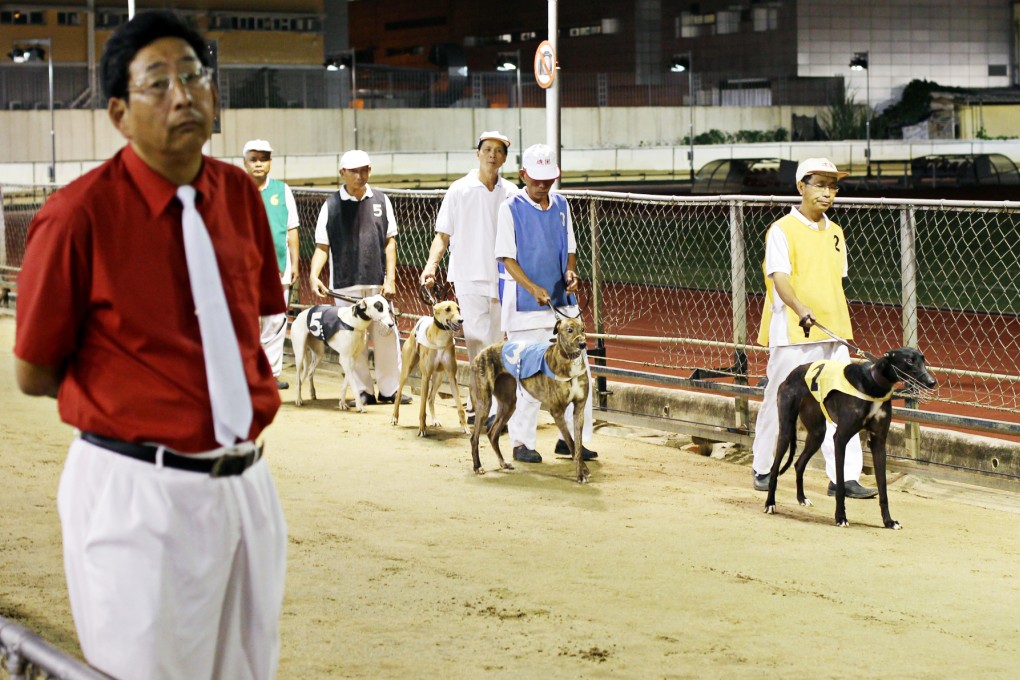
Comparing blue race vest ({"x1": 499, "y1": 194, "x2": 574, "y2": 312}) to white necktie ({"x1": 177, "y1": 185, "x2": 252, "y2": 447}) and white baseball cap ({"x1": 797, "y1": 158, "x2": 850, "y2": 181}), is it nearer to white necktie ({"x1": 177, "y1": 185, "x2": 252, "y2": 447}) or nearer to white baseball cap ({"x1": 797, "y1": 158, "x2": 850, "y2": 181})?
white baseball cap ({"x1": 797, "y1": 158, "x2": 850, "y2": 181})

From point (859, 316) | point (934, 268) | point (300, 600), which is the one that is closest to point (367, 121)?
point (934, 268)

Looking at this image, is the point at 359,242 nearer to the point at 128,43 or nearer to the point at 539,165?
the point at 539,165

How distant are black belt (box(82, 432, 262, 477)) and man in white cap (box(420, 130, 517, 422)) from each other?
6.54 meters

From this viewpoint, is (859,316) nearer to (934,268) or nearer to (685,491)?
(934,268)

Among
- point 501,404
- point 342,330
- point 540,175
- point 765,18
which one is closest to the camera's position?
point 540,175

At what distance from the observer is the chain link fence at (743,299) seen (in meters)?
8.92

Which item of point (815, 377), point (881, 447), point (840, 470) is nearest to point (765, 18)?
point (815, 377)

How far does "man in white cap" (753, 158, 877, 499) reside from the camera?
7422mm

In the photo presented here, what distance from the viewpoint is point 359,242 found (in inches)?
415

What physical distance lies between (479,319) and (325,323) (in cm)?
160

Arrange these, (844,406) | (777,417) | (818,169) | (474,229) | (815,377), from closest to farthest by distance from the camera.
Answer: (844,406), (815,377), (818,169), (777,417), (474,229)

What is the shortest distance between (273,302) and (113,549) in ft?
2.24

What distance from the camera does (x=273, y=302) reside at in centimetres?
310

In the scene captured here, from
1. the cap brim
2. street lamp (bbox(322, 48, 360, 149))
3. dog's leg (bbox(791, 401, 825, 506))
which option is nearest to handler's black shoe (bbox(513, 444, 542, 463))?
the cap brim
